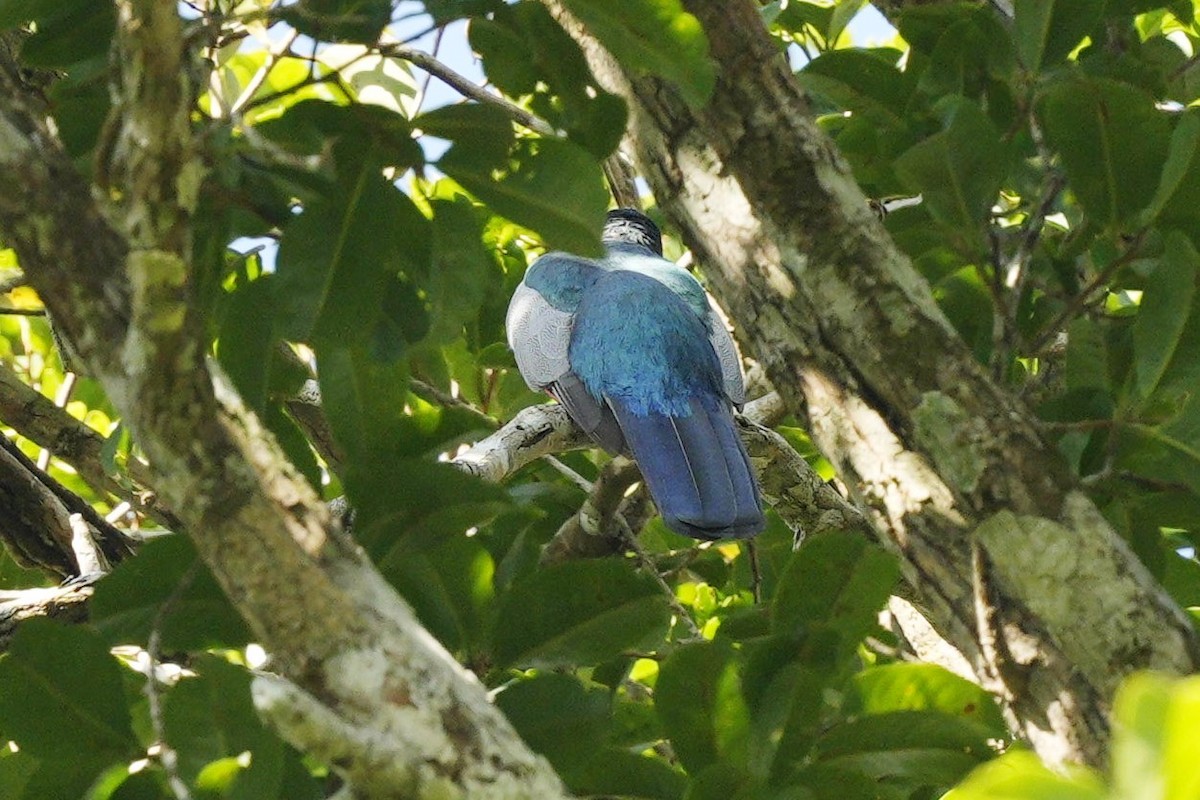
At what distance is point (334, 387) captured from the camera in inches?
81.4

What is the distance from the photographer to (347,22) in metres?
1.80

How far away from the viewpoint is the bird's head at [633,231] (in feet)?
15.7

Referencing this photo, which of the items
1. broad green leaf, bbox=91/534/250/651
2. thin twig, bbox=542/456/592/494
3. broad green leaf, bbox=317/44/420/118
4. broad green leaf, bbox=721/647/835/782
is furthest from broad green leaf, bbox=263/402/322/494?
broad green leaf, bbox=317/44/420/118

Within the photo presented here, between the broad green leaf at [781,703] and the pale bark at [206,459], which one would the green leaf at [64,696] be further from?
the broad green leaf at [781,703]

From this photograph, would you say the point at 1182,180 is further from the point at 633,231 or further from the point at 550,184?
the point at 633,231

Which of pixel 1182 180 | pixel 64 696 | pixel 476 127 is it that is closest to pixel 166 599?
pixel 64 696

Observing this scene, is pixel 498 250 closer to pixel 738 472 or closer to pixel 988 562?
pixel 738 472

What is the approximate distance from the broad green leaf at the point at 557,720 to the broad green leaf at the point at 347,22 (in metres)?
0.85

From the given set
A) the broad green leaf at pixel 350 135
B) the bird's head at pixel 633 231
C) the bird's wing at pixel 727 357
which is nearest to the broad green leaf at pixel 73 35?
the broad green leaf at pixel 350 135

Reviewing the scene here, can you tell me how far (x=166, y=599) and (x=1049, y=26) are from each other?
1.56 meters

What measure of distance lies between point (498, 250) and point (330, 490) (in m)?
0.78

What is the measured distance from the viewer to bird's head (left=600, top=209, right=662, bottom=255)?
4.79 metres

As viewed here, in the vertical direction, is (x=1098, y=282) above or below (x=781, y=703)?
above

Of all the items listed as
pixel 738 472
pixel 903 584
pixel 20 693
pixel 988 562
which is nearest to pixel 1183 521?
pixel 988 562
